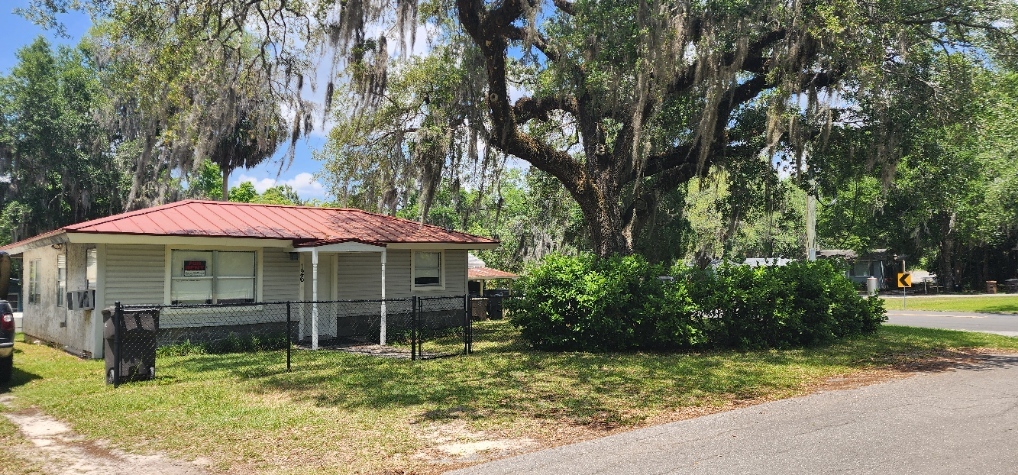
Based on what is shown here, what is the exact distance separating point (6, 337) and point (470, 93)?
8.64 m

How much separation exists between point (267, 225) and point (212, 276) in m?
1.79

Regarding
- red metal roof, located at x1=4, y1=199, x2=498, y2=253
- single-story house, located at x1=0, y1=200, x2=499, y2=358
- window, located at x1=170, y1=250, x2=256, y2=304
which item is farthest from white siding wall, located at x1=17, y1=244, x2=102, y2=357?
window, located at x1=170, y1=250, x2=256, y2=304

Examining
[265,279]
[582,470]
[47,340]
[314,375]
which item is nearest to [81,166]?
[47,340]

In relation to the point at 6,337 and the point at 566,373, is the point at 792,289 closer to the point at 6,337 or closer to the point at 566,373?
the point at 566,373

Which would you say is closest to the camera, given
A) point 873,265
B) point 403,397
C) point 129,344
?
point 403,397

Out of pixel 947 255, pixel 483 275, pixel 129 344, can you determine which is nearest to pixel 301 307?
pixel 129 344

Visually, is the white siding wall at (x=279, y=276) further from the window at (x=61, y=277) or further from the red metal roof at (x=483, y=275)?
the red metal roof at (x=483, y=275)

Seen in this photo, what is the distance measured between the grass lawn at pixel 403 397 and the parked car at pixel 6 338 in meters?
0.32

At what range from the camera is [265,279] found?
48.8 ft

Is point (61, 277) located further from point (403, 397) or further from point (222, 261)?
point (403, 397)

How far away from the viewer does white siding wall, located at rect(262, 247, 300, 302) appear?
14891mm

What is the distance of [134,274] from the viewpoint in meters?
13.1

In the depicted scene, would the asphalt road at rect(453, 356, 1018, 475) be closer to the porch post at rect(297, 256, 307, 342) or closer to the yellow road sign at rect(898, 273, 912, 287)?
the porch post at rect(297, 256, 307, 342)

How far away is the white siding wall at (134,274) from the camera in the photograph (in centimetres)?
1273
